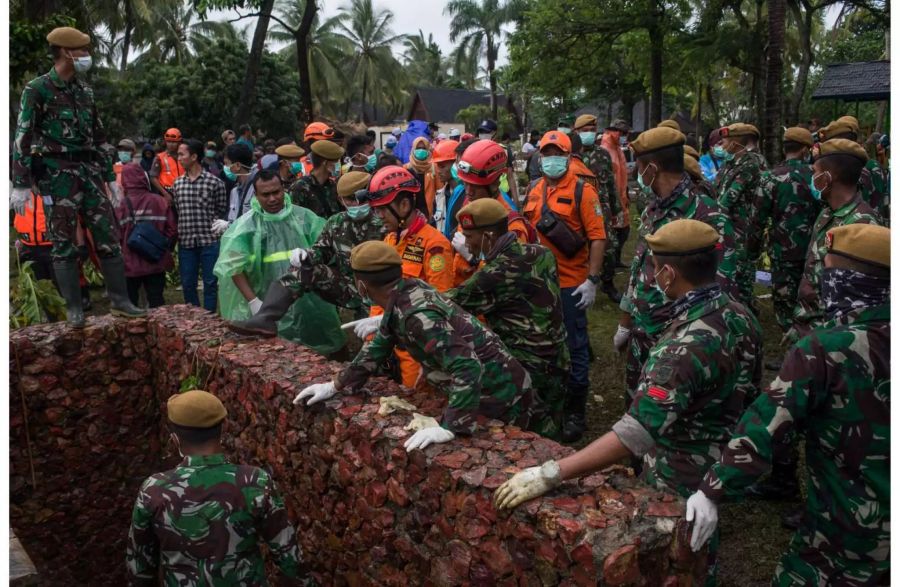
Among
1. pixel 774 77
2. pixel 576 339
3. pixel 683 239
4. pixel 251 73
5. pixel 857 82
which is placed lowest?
pixel 576 339

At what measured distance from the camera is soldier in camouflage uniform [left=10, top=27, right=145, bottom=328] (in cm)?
490

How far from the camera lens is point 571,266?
234 inches

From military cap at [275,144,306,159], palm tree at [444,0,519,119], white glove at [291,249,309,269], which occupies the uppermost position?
palm tree at [444,0,519,119]

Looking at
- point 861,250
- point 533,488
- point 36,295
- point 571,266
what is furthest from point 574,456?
point 36,295

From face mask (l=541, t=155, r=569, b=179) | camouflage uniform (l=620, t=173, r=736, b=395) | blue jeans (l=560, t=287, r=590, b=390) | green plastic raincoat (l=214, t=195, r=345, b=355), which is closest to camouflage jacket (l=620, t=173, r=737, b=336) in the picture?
camouflage uniform (l=620, t=173, r=736, b=395)

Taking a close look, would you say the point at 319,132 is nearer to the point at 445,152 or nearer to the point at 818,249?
the point at 445,152

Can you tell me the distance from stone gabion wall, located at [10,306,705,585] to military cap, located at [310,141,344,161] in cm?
168

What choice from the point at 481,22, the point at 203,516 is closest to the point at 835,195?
the point at 203,516

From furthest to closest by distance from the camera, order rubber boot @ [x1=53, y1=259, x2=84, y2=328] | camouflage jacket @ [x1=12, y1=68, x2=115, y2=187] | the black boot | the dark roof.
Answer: the dark roof, rubber boot @ [x1=53, y1=259, x2=84, y2=328], the black boot, camouflage jacket @ [x1=12, y1=68, x2=115, y2=187]

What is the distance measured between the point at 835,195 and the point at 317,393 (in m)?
3.52

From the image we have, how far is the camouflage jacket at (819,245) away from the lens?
4.81 metres

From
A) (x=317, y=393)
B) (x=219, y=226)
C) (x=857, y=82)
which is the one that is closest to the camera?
(x=317, y=393)

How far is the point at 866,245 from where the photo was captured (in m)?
2.47

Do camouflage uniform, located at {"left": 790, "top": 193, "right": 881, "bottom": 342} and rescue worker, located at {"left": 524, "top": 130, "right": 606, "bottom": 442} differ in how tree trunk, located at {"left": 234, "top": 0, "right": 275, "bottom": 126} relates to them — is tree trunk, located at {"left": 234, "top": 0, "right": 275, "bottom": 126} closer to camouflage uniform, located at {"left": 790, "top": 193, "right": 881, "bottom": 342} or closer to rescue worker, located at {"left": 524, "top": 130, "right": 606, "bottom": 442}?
rescue worker, located at {"left": 524, "top": 130, "right": 606, "bottom": 442}
